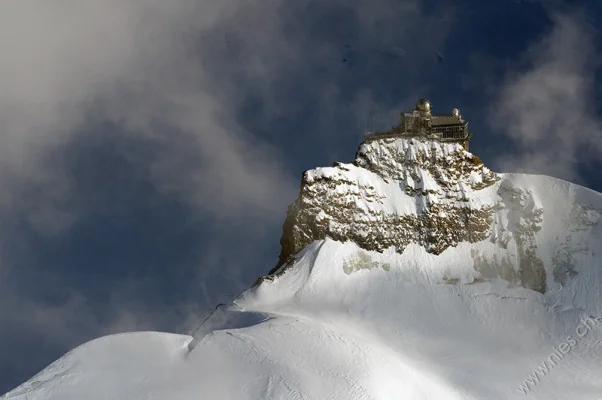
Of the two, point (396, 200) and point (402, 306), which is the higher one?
point (396, 200)

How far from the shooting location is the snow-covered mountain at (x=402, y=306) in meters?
136

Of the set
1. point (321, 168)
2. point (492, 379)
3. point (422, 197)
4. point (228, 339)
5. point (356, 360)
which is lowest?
point (492, 379)

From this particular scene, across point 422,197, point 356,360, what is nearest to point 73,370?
point 356,360

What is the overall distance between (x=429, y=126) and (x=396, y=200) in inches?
799

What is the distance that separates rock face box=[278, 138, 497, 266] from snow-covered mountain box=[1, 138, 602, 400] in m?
0.25

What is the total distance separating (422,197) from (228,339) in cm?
5436

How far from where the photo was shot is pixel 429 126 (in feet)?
633

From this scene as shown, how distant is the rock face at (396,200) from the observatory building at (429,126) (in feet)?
15.3

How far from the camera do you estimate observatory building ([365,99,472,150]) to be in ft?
628

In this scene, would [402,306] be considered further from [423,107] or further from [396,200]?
[423,107]

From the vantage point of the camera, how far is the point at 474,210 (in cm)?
18112

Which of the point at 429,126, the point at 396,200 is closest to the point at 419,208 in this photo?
the point at 396,200

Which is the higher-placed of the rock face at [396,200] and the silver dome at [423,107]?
the silver dome at [423,107]

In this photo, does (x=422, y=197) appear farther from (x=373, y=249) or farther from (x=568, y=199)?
(x=568, y=199)
